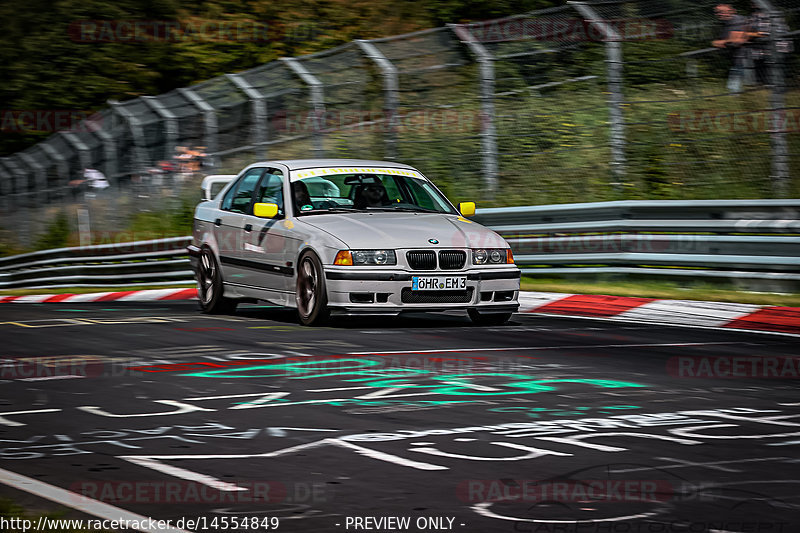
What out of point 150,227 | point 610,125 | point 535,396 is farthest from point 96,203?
point 535,396

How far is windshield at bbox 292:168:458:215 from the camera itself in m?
12.2

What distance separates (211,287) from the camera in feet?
44.1

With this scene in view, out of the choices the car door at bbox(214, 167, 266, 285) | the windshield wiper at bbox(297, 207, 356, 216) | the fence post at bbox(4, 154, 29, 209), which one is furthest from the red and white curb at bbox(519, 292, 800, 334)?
the fence post at bbox(4, 154, 29, 209)

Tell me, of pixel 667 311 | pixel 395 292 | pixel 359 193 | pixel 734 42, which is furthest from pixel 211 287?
pixel 734 42

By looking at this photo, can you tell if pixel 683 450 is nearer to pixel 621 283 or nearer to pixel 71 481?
pixel 71 481

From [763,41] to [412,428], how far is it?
915 cm

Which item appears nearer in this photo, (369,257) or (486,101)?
(369,257)

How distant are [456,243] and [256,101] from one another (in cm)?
943

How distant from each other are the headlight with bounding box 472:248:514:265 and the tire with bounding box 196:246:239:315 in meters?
2.97

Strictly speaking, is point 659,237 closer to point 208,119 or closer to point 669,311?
point 669,311

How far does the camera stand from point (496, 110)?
17484 mm

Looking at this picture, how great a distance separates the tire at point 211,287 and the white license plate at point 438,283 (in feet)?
9.05

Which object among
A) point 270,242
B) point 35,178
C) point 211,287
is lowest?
point 211,287

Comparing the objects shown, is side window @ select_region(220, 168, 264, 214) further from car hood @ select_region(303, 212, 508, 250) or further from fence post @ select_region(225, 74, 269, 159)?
fence post @ select_region(225, 74, 269, 159)
